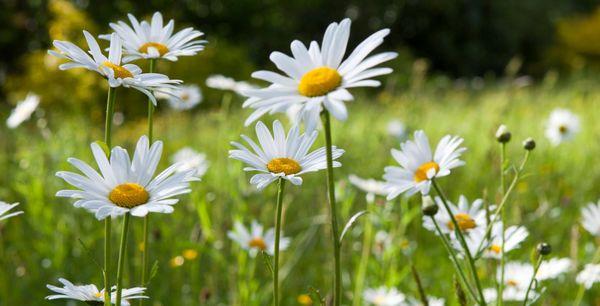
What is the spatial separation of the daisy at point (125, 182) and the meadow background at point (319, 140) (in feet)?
0.23

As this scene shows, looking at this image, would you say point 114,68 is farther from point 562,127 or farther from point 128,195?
point 562,127

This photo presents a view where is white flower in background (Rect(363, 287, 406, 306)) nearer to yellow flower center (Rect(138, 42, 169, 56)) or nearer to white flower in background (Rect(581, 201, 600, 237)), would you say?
white flower in background (Rect(581, 201, 600, 237))

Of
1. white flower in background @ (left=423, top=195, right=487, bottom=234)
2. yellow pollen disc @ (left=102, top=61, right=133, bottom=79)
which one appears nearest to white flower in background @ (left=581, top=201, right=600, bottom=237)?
white flower in background @ (left=423, top=195, right=487, bottom=234)

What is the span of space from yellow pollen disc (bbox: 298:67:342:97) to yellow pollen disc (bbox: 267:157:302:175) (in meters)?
0.15

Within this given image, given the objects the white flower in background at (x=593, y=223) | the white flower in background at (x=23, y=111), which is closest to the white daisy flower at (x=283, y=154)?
the white flower in background at (x=593, y=223)

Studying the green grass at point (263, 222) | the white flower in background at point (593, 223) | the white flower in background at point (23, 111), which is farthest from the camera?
the green grass at point (263, 222)

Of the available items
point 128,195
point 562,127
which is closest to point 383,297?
point 128,195

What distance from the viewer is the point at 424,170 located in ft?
3.93

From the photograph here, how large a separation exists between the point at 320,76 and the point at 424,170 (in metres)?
0.37

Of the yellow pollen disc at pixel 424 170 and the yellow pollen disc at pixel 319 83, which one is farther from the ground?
the yellow pollen disc at pixel 319 83

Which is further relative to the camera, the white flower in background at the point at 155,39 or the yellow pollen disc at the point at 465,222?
the yellow pollen disc at the point at 465,222

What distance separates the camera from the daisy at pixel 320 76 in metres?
0.85

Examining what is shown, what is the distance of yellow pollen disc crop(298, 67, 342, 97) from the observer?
89 centimetres

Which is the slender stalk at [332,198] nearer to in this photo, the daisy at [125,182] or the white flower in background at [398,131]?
the daisy at [125,182]
